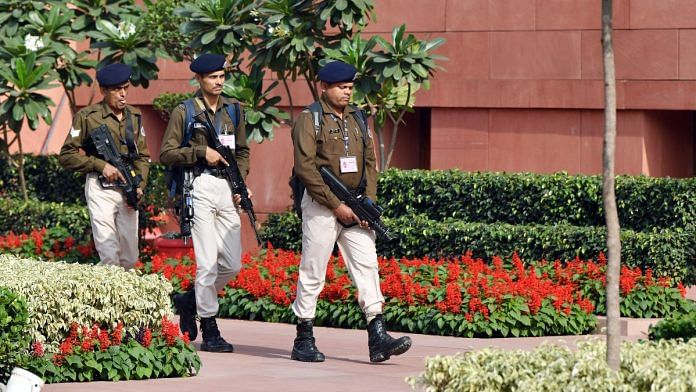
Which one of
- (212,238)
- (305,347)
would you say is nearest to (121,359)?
(305,347)

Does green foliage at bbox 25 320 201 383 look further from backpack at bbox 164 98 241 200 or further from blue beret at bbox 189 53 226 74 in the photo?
blue beret at bbox 189 53 226 74

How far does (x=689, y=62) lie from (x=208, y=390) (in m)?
8.74

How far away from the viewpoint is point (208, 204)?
10.5m

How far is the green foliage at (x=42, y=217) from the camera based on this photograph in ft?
55.0

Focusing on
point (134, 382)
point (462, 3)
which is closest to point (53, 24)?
point (462, 3)

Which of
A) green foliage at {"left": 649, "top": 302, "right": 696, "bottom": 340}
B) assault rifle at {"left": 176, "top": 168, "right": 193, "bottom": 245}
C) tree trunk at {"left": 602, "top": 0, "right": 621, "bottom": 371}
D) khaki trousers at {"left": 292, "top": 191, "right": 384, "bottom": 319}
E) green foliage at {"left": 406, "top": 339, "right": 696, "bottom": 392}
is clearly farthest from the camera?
assault rifle at {"left": 176, "top": 168, "right": 193, "bottom": 245}

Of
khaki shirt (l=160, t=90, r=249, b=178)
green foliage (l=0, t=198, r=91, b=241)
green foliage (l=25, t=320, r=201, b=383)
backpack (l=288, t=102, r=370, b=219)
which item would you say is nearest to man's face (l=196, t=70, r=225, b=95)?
khaki shirt (l=160, t=90, r=249, b=178)

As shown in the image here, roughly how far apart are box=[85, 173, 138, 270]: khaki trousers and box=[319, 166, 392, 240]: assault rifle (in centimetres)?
250

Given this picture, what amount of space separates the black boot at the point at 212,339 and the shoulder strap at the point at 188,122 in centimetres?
127

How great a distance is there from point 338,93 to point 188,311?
2.01 meters

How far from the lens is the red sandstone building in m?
15.8

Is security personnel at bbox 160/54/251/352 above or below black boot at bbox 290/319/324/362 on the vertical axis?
above

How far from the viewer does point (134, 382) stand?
877 cm

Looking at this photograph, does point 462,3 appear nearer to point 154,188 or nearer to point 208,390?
point 154,188
